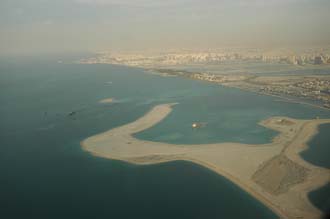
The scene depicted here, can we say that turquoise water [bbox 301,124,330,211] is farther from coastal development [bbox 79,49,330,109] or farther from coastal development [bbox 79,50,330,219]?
coastal development [bbox 79,49,330,109]

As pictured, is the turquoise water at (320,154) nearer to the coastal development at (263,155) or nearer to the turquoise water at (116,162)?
the coastal development at (263,155)

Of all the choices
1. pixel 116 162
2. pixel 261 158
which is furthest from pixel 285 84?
pixel 116 162

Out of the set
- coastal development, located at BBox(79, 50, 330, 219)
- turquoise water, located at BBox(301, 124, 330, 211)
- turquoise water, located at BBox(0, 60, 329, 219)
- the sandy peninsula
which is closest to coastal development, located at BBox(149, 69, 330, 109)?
coastal development, located at BBox(79, 50, 330, 219)

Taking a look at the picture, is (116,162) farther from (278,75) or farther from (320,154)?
(278,75)

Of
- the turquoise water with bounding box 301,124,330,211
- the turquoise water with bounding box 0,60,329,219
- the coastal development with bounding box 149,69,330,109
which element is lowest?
the turquoise water with bounding box 0,60,329,219

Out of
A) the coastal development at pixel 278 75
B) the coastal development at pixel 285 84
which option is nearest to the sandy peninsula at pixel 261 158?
the coastal development at pixel 285 84

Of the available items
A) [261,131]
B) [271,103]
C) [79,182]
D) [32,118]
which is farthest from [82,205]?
[271,103]
